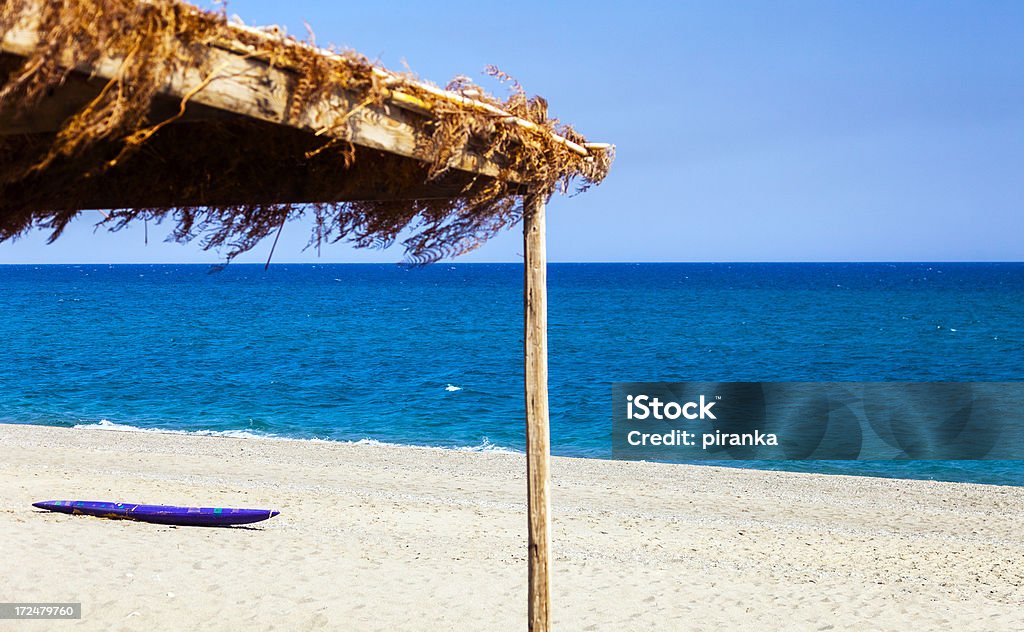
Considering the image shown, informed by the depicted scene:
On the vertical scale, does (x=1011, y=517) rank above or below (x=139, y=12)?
below

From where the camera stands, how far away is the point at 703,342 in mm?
41219

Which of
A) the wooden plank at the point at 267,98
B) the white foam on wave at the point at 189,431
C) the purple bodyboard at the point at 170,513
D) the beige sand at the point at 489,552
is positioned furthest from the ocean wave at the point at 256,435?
the wooden plank at the point at 267,98

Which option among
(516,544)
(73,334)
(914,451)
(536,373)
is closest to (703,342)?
(914,451)

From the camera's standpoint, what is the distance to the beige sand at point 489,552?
5773 millimetres

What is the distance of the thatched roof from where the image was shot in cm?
186

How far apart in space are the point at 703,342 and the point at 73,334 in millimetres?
28410

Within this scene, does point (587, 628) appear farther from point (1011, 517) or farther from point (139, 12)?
point (1011, 517)

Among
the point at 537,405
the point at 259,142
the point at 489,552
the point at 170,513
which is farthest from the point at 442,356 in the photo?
the point at 259,142

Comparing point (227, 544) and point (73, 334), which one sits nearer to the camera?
point (227, 544)

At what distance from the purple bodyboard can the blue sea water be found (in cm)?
461

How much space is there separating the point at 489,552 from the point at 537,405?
402 cm

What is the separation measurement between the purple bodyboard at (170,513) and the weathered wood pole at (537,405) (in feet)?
14.7

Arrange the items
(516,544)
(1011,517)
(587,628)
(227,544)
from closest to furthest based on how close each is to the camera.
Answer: (587,628) < (227,544) < (516,544) < (1011,517)

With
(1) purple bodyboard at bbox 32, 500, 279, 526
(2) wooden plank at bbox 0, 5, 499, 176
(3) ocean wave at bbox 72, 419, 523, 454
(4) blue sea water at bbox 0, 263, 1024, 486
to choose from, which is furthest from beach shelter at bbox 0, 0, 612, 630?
(3) ocean wave at bbox 72, 419, 523, 454
